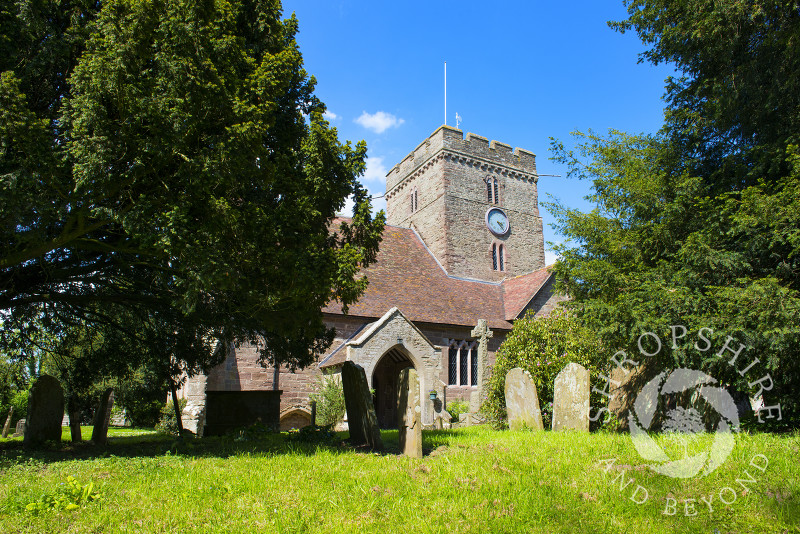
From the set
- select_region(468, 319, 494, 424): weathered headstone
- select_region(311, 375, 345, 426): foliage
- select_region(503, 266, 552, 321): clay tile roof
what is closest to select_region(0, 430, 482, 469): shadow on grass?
select_region(468, 319, 494, 424): weathered headstone

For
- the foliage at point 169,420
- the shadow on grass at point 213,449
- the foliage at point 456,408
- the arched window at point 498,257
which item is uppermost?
the arched window at point 498,257

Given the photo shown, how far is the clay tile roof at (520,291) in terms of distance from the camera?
22.8 metres

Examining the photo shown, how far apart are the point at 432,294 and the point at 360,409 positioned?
13.9 metres

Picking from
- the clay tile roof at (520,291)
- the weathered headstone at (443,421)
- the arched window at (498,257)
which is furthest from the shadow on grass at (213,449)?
the arched window at (498,257)

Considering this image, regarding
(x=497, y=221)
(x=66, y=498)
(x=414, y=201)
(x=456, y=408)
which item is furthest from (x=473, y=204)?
(x=66, y=498)

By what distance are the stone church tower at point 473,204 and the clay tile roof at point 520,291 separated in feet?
7.75

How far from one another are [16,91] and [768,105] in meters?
10.9

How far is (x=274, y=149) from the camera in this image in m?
8.89

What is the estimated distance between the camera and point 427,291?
73.4ft

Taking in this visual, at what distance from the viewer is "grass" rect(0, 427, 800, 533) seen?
4.40 m

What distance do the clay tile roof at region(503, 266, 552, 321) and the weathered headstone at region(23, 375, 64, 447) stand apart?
1697 cm

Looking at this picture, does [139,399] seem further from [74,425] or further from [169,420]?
[74,425]

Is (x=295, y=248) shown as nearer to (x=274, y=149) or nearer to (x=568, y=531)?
(x=274, y=149)

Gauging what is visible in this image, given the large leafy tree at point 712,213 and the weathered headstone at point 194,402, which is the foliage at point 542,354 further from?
the weathered headstone at point 194,402
